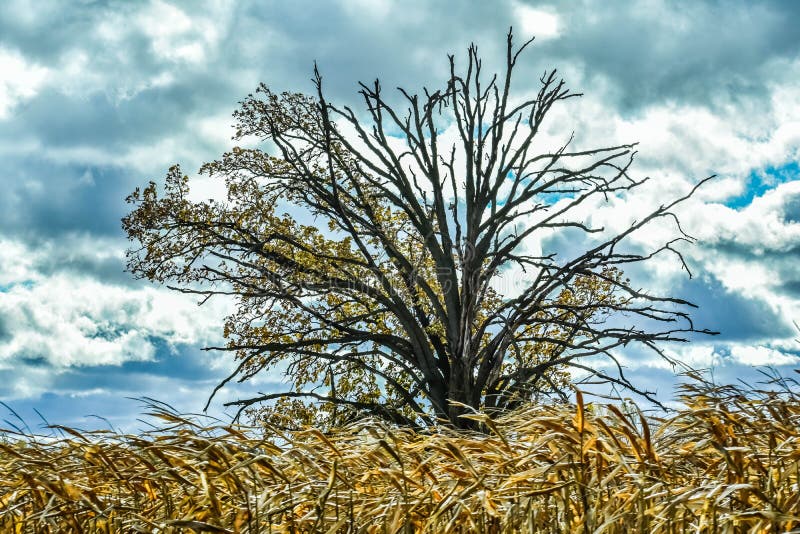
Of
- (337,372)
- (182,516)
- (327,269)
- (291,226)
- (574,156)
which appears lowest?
(182,516)

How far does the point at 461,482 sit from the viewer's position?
3541mm

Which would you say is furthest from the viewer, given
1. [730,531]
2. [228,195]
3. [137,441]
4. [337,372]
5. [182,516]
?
[228,195]

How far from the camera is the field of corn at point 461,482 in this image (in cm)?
303

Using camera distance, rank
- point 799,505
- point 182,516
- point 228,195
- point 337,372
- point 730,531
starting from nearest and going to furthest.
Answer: point 730,531 < point 799,505 < point 182,516 < point 337,372 < point 228,195

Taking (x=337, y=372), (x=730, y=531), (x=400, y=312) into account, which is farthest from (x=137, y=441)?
(x=337, y=372)

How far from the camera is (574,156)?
1402 cm

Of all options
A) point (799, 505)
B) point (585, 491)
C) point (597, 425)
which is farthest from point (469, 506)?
point (799, 505)

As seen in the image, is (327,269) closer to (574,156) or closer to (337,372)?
(337,372)

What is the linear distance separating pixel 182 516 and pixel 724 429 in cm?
280

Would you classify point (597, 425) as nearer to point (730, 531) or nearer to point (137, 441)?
point (730, 531)

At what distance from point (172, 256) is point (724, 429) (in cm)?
1179

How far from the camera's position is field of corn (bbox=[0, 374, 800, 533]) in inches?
119

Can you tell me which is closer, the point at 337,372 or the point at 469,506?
the point at 469,506

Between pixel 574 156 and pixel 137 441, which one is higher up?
pixel 574 156
